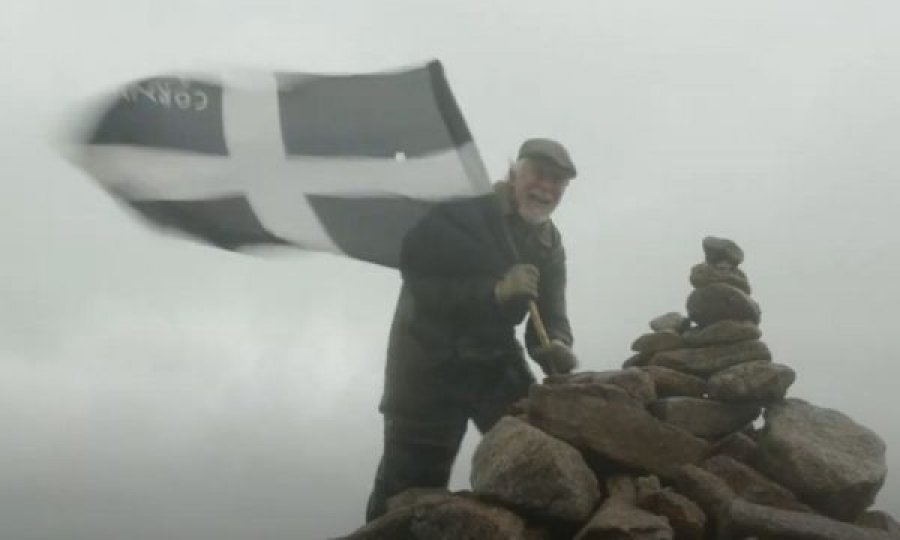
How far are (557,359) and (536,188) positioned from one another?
195cm

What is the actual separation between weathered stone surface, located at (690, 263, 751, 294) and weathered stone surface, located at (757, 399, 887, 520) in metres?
1.56

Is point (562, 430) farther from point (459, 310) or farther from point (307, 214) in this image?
point (307, 214)

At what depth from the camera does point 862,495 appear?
973 cm

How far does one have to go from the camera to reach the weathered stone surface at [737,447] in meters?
10.4

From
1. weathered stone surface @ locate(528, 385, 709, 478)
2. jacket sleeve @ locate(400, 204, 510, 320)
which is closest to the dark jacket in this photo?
jacket sleeve @ locate(400, 204, 510, 320)

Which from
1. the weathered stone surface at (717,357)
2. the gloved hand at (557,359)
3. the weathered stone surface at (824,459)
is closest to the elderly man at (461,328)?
the gloved hand at (557,359)

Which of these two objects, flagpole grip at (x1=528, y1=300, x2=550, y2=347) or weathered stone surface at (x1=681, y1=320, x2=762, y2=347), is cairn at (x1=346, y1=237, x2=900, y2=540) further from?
flagpole grip at (x1=528, y1=300, x2=550, y2=347)

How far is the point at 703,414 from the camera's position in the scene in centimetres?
1040

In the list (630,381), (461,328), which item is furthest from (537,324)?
(630,381)

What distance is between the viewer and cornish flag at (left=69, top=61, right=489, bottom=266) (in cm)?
1093

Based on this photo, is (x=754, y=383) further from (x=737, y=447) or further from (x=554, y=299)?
(x=554, y=299)

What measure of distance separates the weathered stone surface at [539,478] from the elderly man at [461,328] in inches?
73.1

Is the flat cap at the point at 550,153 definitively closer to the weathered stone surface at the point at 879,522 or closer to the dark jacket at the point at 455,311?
the dark jacket at the point at 455,311

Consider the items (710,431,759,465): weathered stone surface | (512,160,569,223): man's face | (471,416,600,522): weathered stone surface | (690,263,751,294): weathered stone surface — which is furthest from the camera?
(512,160,569,223): man's face
